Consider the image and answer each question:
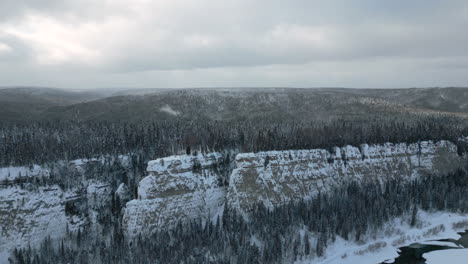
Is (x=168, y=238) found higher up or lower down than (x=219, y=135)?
lower down

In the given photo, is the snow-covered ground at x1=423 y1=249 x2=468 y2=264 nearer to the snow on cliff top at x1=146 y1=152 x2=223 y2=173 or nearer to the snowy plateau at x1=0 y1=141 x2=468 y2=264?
the snowy plateau at x1=0 y1=141 x2=468 y2=264

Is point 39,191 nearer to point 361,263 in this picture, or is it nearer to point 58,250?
point 58,250

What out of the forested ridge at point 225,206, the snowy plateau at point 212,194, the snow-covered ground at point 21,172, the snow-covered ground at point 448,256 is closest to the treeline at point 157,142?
the forested ridge at point 225,206

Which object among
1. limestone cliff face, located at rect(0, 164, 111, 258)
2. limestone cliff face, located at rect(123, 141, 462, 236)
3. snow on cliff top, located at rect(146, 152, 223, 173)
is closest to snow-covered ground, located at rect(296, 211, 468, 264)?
limestone cliff face, located at rect(123, 141, 462, 236)

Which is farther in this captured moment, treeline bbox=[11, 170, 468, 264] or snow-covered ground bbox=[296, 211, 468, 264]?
snow-covered ground bbox=[296, 211, 468, 264]

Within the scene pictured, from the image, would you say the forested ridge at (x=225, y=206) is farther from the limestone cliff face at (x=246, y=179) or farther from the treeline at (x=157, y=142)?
the limestone cliff face at (x=246, y=179)

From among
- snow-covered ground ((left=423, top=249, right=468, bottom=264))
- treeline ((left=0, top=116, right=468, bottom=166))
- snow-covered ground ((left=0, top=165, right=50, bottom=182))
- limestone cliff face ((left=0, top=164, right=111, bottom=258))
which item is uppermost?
treeline ((left=0, top=116, right=468, bottom=166))

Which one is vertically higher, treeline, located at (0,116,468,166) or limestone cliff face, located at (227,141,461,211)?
treeline, located at (0,116,468,166)

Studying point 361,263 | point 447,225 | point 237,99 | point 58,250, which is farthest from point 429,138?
point 237,99
